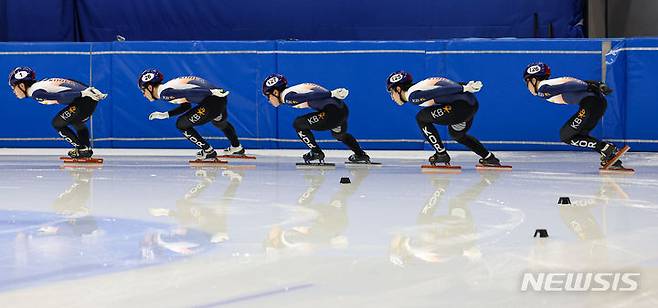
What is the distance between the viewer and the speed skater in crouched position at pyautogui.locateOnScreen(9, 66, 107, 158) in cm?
1223

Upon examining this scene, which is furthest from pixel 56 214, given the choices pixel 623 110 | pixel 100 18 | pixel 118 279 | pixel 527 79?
pixel 100 18

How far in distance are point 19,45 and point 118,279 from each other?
1063cm

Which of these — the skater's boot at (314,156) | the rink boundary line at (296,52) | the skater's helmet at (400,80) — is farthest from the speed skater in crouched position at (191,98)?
the rink boundary line at (296,52)

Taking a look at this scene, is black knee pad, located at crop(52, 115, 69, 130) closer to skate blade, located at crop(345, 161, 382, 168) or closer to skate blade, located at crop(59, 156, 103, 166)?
skate blade, located at crop(59, 156, 103, 166)

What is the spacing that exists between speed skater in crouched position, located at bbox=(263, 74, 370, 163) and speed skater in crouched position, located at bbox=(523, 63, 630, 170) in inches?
82.4

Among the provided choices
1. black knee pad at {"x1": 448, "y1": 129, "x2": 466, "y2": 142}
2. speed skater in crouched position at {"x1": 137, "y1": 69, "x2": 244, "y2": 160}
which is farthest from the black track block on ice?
speed skater in crouched position at {"x1": 137, "y1": 69, "x2": 244, "y2": 160}

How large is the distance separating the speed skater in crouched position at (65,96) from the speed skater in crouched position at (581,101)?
15.8 ft

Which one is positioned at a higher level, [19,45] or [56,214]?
[19,45]

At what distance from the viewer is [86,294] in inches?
180

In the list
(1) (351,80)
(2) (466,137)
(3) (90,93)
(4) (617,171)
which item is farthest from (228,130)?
(4) (617,171)

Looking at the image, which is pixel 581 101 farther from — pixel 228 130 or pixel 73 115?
pixel 73 115

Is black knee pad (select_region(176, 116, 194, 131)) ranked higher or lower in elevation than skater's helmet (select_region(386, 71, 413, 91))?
lower

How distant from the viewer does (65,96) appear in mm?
12250

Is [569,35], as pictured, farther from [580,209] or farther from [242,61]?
[580,209]
